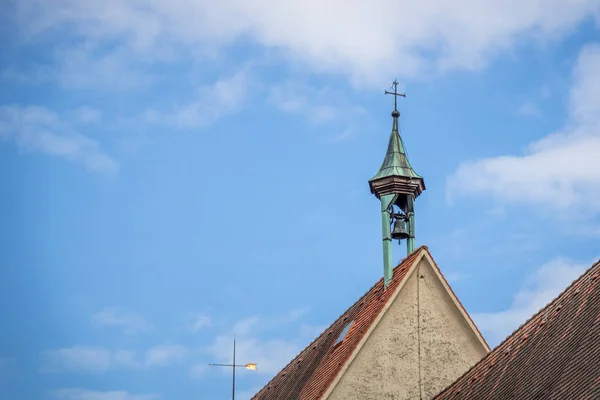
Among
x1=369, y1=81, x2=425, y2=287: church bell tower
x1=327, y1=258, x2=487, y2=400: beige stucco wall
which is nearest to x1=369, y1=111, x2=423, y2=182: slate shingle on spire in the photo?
x1=369, y1=81, x2=425, y2=287: church bell tower

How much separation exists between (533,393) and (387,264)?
9.75 meters

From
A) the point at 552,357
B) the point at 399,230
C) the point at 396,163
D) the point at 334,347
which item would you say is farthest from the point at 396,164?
the point at 552,357

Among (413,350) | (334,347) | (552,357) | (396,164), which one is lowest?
(552,357)

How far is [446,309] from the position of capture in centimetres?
3000

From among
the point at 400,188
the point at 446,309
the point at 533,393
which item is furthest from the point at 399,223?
the point at 533,393

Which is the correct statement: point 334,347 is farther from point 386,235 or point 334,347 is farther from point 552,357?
point 552,357

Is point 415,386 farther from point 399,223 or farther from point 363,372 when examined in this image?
point 399,223

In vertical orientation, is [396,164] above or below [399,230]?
above

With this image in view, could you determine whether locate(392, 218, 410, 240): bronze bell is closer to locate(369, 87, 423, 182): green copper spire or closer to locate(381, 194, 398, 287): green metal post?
locate(381, 194, 398, 287): green metal post

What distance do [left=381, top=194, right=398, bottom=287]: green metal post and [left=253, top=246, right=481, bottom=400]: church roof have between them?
0.23 m

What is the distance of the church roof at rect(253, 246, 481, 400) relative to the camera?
29.2 m

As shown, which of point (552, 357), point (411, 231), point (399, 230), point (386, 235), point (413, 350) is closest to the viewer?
point (552, 357)

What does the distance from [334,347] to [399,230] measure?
13.4 ft

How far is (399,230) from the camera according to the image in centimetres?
3294
